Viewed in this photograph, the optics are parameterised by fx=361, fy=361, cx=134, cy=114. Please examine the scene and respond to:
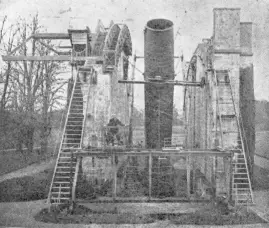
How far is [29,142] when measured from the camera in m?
29.5

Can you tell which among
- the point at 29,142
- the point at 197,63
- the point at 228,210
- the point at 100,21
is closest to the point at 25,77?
the point at 29,142

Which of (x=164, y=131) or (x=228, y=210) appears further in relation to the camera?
(x=164, y=131)

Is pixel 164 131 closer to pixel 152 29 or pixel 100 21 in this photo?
pixel 152 29

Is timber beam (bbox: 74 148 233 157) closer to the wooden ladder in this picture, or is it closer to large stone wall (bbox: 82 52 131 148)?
the wooden ladder

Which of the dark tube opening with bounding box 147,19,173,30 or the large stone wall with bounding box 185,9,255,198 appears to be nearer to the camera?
the dark tube opening with bounding box 147,19,173,30

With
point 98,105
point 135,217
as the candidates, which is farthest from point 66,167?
point 98,105

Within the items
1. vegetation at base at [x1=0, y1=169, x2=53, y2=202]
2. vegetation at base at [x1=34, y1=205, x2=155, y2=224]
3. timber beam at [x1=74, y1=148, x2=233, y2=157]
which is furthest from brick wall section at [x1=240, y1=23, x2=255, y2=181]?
vegetation at base at [x1=0, y1=169, x2=53, y2=202]

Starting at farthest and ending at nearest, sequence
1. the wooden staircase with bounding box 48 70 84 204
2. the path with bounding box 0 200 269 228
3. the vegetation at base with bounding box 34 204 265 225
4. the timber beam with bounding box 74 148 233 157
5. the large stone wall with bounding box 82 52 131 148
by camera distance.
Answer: the large stone wall with bounding box 82 52 131 148 → the timber beam with bounding box 74 148 233 157 → the wooden staircase with bounding box 48 70 84 204 → the vegetation at base with bounding box 34 204 265 225 → the path with bounding box 0 200 269 228

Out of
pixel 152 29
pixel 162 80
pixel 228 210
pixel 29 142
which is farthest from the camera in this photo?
pixel 29 142

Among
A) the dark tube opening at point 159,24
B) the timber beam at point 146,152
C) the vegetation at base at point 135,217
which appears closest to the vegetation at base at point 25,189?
the vegetation at base at point 135,217

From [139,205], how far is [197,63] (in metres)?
7.95

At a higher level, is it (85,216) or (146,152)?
(146,152)

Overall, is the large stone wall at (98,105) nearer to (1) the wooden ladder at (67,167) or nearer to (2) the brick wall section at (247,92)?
(1) the wooden ladder at (67,167)

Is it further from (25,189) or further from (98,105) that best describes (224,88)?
(25,189)
